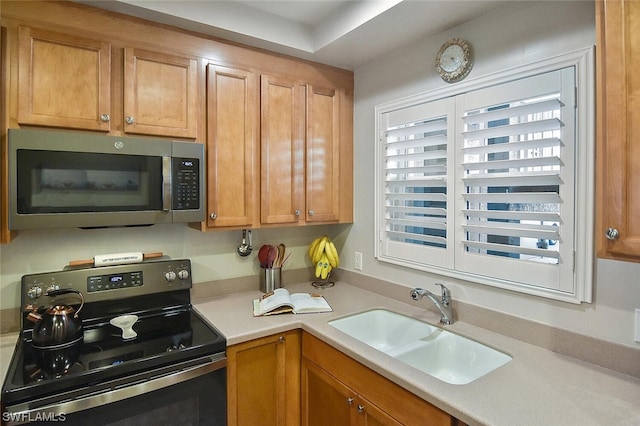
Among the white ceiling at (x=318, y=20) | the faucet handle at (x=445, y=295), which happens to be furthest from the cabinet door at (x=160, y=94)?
the faucet handle at (x=445, y=295)

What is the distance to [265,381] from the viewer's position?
5.55 feet

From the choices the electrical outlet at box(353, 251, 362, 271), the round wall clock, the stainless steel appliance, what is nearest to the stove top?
the stainless steel appliance

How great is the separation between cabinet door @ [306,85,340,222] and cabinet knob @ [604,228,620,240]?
4.86ft

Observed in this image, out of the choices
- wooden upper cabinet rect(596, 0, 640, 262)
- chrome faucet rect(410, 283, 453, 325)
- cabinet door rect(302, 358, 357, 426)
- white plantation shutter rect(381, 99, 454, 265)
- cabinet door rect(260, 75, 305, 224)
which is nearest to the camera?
wooden upper cabinet rect(596, 0, 640, 262)

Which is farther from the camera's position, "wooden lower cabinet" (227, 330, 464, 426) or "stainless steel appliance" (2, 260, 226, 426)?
"wooden lower cabinet" (227, 330, 464, 426)

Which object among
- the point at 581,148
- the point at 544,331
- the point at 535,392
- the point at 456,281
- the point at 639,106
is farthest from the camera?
the point at 456,281

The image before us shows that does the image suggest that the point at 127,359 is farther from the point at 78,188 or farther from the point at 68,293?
the point at 78,188

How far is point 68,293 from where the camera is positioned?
165 cm

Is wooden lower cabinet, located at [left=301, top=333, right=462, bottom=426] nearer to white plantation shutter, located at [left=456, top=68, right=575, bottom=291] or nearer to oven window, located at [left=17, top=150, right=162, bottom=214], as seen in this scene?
white plantation shutter, located at [left=456, top=68, right=575, bottom=291]

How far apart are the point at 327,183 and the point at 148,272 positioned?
1150 mm

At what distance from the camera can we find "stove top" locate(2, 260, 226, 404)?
4.05ft

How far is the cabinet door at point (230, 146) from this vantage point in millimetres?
1844

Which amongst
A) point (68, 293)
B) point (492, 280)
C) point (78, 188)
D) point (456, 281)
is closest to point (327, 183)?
point (456, 281)

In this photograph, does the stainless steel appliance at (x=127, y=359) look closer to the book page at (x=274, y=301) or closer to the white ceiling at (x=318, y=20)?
the book page at (x=274, y=301)
